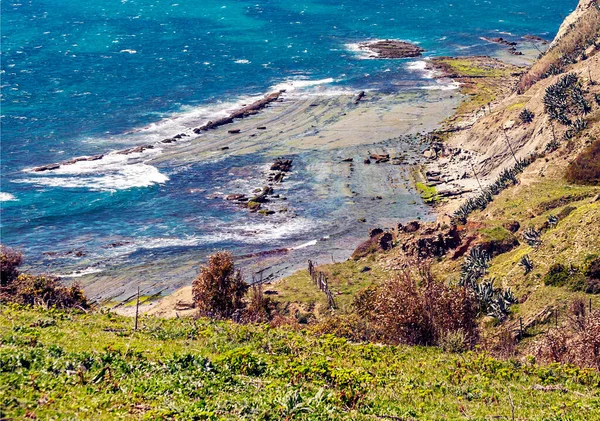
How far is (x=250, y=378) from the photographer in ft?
70.0

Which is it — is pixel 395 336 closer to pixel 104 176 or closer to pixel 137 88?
pixel 104 176

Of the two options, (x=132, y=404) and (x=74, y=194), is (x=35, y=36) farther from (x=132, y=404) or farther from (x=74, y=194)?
(x=132, y=404)

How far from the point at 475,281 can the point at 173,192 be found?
157 ft

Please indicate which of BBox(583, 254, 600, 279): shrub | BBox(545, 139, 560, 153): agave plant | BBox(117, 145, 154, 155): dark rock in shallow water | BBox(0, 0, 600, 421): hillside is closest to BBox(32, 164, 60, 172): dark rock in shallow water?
BBox(117, 145, 154, 155): dark rock in shallow water

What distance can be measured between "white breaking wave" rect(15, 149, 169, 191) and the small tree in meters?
45.1

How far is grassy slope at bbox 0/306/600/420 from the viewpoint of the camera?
18.0 metres

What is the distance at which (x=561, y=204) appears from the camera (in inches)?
2179

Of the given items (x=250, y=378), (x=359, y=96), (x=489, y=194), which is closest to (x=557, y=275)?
(x=489, y=194)

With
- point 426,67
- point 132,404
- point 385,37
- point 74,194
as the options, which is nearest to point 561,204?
point 132,404

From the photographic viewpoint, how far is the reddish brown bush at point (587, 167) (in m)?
57.1

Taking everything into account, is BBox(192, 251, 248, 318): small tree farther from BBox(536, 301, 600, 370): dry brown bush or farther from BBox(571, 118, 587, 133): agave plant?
BBox(571, 118, 587, 133): agave plant

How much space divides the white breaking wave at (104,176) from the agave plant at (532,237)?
2045 inches

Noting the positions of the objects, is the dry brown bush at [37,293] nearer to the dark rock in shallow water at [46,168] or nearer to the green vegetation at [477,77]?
the dark rock in shallow water at [46,168]

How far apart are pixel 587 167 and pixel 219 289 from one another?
3507cm
